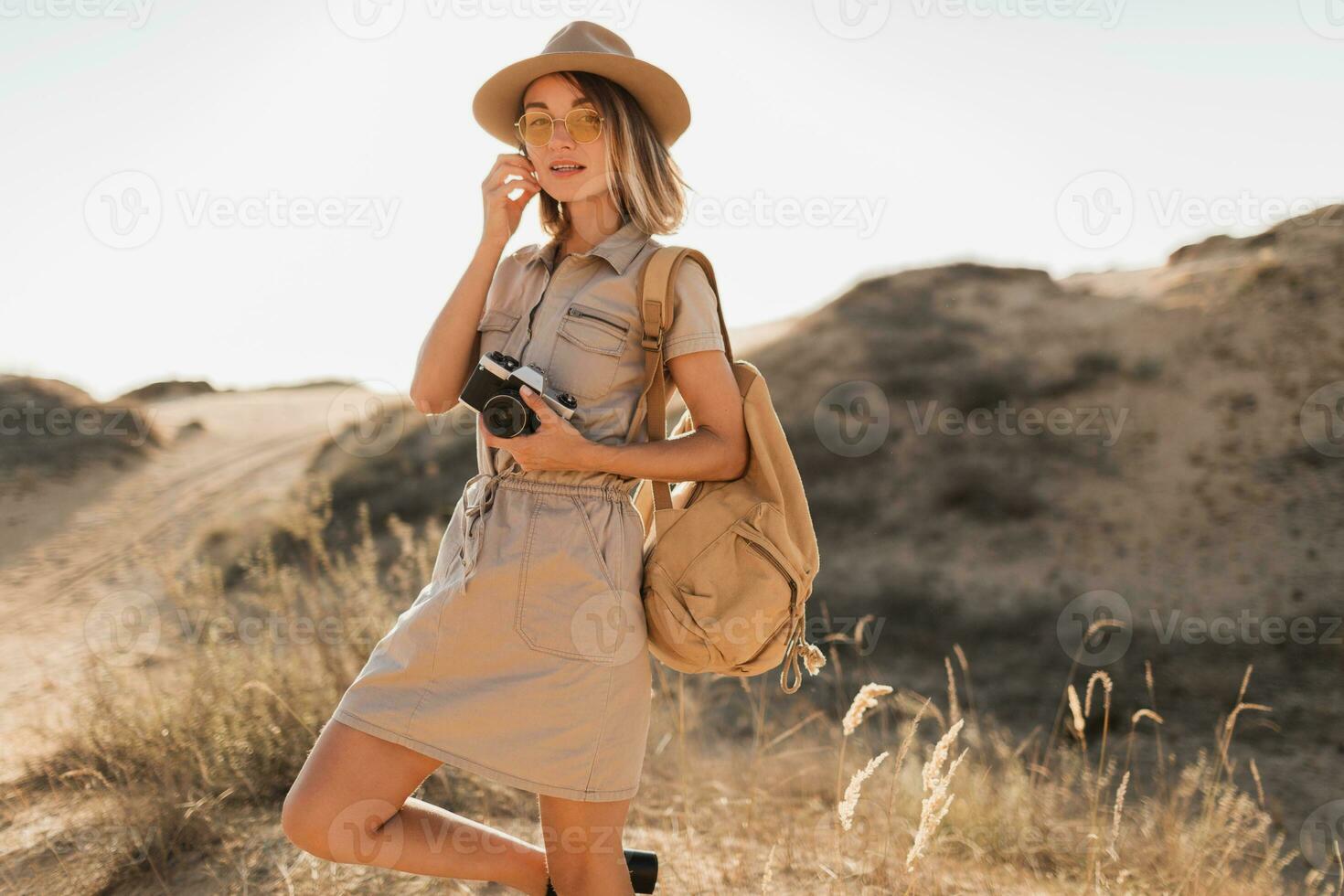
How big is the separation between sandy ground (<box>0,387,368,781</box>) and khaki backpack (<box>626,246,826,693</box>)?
12.9 feet

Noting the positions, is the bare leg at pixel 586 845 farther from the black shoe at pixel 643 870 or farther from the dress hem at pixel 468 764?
the black shoe at pixel 643 870

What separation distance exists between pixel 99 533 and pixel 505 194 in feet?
49.6

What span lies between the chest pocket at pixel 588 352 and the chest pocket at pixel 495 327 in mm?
203

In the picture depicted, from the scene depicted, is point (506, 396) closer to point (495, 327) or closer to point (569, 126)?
point (495, 327)

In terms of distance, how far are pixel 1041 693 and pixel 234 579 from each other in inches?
396

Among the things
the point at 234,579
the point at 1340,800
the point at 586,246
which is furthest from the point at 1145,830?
the point at 234,579

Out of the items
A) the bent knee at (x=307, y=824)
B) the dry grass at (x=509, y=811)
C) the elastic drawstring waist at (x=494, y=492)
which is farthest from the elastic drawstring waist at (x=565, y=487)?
the dry grass at (x=509, y=811)

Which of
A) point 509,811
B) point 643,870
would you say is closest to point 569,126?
point 643,870

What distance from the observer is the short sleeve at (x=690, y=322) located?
1962 mm

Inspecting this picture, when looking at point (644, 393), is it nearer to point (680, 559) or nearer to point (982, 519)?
point (680, 559)

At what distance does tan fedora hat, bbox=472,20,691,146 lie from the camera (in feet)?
6.91

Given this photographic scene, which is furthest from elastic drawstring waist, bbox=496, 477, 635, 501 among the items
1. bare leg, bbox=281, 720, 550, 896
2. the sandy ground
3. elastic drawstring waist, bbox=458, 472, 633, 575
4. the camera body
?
the sandy ground

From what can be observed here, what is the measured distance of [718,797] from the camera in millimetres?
4297

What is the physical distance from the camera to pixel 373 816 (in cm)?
186
